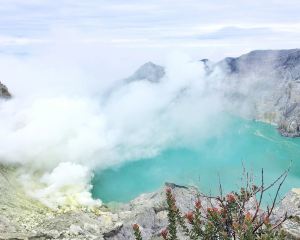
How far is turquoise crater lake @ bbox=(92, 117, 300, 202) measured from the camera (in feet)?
318

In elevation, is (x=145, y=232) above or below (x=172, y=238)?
below

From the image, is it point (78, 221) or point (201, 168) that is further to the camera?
point (201, 168)

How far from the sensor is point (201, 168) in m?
123

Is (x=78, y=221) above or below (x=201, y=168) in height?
above

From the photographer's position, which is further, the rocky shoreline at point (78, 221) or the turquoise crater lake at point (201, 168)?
the turquoise crater lake at point (201, 168)

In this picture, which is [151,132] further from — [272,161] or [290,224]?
[290,224]

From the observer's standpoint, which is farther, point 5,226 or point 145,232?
point 5,226

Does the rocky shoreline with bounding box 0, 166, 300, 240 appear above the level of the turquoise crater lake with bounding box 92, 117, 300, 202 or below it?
above

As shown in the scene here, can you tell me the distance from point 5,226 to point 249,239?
33924 millimetres

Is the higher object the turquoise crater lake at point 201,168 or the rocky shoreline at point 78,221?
the rocky shoreline at point 78,221

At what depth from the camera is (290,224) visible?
1697cm

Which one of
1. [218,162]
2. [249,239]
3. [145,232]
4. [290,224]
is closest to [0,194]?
[145,232]

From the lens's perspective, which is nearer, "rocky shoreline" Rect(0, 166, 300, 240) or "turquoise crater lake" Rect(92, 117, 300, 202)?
"rocky shoreline" Rect(0, 166, 300, 240)

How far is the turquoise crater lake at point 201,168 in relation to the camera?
9706cm
